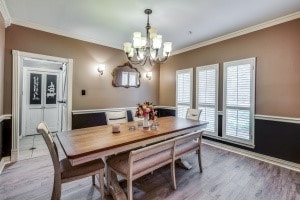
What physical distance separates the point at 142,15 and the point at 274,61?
99.5 inches

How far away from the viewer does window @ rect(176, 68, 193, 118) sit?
183 inches

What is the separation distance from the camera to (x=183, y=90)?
4.83 m

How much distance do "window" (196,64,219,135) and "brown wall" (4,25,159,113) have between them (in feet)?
5.47

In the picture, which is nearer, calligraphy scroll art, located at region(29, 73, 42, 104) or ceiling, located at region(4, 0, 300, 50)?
ceiling, located at region(4, 0, 300, 50)

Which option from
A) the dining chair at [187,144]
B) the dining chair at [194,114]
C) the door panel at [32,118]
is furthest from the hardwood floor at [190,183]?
the door panel at [32,118]

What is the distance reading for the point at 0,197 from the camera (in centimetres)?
206

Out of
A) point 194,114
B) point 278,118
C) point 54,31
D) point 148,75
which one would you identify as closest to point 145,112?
point 194,114

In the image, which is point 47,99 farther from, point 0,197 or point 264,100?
point 264,100

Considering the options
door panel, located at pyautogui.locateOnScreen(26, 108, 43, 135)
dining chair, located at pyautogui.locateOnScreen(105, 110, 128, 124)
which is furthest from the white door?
dining chair, located at pyautogui.locateOnScreen(105, 110, 128, 124)

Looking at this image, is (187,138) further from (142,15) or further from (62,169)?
(142,15)

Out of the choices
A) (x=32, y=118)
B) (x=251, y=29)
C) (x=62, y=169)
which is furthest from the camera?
(x=32, y=118)

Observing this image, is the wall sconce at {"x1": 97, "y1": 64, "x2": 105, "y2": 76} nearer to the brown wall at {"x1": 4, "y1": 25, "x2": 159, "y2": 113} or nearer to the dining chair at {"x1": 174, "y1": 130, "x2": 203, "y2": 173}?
the brown wall at {"x1": 4, "y1": 25, "x2": 159, "y2": 113}

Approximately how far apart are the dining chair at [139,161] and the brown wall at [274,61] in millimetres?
2262

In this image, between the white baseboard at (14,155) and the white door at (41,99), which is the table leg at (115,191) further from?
the white door at (41,99)
